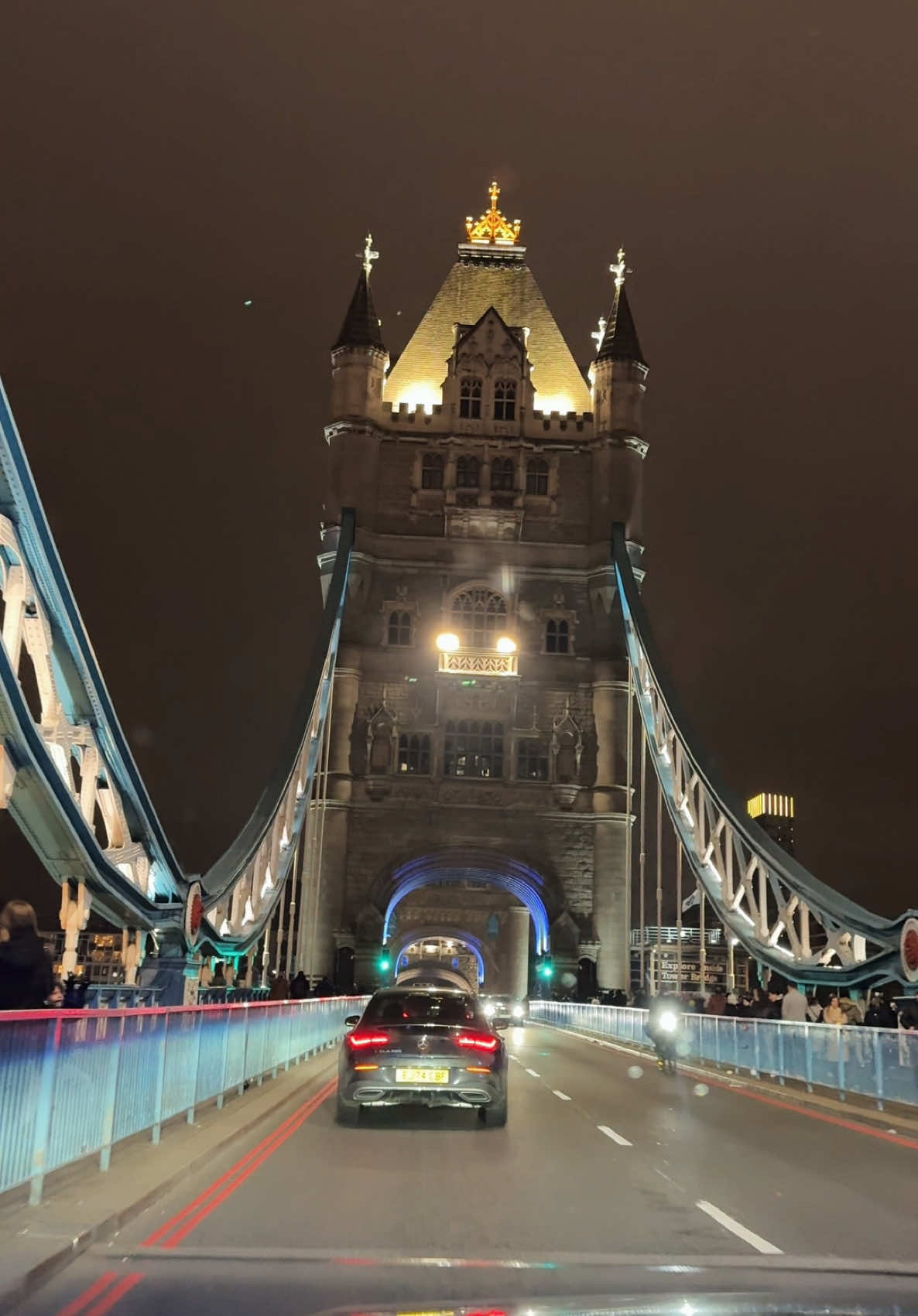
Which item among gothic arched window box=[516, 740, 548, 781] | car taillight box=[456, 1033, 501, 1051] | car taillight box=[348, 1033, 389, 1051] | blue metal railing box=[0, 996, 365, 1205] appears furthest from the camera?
gothic arched window box=[516, 740, 548, 781]

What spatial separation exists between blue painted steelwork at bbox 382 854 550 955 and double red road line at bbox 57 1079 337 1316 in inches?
1506

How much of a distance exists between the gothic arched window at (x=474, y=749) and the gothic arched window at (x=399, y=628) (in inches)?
154

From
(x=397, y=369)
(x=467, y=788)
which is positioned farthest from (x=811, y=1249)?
(x=397, y=369)

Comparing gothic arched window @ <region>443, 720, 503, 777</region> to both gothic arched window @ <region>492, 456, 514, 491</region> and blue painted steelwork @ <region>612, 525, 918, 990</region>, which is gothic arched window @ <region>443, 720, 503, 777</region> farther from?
gothic arched window @ <region>492, 456, 514, 491</region>

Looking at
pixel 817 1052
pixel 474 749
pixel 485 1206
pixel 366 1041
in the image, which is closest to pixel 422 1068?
pixel 366 1041

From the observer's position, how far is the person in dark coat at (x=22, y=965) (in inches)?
384

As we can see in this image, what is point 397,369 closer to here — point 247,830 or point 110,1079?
point 247,830

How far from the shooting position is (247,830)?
36.5 metres

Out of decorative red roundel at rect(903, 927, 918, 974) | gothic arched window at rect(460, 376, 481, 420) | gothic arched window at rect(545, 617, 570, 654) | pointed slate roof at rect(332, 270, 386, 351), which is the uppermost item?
pointed slate roof at rect(332, 270, 386, 351)

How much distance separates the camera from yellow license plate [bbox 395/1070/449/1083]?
13703 millimetres

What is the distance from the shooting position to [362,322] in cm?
6069

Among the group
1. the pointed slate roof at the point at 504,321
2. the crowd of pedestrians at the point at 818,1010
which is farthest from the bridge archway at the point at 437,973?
the crowd of pedestrians at the point at 818,1010

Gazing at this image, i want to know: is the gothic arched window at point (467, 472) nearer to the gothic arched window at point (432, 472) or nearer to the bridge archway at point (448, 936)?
the gothic arched window at point (432, 472)

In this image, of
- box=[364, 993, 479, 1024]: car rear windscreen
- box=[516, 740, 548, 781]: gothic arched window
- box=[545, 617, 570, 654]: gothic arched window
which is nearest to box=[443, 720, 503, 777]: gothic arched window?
box=[516, 740, 548, 781]: gothic arched window
